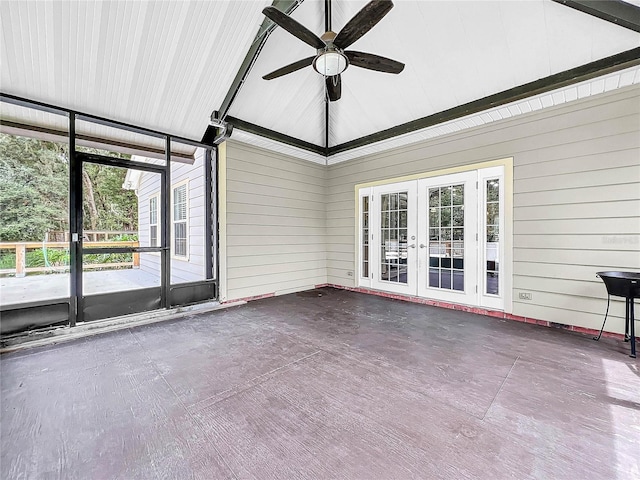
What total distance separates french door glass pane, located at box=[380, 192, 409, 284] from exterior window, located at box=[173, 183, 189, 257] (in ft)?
13.1

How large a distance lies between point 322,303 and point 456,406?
3.13 metres

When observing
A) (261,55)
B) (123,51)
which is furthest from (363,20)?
(123,51)

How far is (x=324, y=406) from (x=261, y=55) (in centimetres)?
423

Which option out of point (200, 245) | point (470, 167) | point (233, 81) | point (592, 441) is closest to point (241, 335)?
point (200, 245)

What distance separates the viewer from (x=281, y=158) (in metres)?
5.63

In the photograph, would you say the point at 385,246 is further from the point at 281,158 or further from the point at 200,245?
the point at 200,245

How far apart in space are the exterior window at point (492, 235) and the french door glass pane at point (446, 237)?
0.36m

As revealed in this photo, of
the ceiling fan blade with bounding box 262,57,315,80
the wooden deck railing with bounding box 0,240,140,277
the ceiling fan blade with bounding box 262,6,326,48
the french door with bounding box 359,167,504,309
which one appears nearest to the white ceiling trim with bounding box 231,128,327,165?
the french door with bounding box 359,167,504,309

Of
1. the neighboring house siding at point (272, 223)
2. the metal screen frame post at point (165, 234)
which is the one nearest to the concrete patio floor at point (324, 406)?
the metal screen frame post at point (165, 234)

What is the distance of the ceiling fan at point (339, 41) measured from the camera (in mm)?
2316

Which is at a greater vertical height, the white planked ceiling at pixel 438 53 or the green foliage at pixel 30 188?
the white planked ceiling at pixel 438 53

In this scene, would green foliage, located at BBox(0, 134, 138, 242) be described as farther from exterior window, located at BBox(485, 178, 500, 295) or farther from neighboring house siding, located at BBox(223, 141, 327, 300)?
exterior window, located at BBox(485, 178, 500, 295)

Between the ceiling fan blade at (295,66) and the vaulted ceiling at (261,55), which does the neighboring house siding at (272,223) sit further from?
the ceiling fan blade at (295,66)

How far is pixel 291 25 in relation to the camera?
8.12 ft
